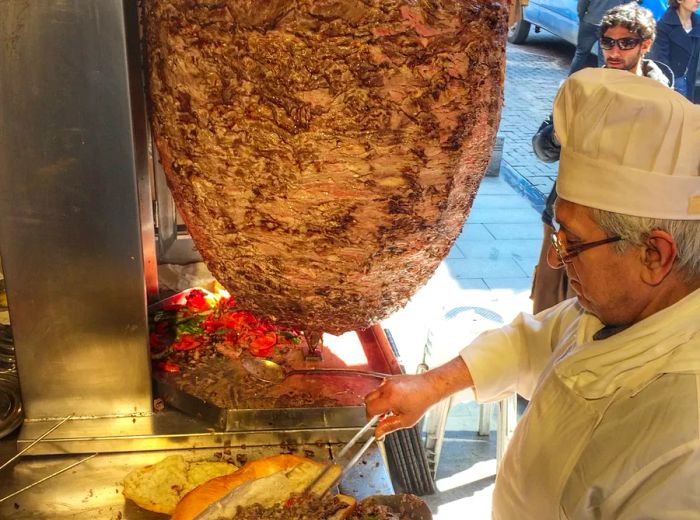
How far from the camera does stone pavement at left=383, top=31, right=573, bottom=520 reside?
354 centimetres

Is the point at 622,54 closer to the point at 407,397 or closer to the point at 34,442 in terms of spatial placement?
the point at 407,397

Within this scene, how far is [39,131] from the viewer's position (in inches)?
64.6

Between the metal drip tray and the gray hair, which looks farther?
the metal drip tray

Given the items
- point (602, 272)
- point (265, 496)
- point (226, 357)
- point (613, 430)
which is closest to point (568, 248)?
point (602, 272)

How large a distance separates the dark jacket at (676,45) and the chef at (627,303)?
11.1 ft

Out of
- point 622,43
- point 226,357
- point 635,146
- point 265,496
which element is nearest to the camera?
point 635,146

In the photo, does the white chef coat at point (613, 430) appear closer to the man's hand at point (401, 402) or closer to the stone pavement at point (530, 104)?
the man's hand at point (401, 402)

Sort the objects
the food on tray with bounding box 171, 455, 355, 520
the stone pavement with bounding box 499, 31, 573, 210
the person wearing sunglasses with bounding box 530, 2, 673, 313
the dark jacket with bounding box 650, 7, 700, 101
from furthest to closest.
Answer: the stone pavement with bounding box 499, 31, 573, 210, the dark jacket with bounding box 650, 7, 700, 101, the person wearing sunglasses with bounding box 530, 2, 673, 313, the food on tray with bounding box 171, 455, 355, 520

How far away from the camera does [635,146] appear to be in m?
1.33

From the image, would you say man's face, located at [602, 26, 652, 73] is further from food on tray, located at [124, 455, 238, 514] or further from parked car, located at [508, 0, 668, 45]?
parked car, located at [508, 0, 668, 45]

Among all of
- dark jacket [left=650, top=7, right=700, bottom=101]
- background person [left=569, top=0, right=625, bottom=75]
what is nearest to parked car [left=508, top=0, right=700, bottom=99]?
background person [left=569, top=0, right=625, bottom=75]

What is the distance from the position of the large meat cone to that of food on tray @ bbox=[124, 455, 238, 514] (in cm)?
62

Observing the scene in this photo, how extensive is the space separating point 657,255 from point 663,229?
0.05 m

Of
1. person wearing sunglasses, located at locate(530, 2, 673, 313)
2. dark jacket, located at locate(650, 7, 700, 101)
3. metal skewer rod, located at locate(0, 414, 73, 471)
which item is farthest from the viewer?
dark jacket, located at locate(650, 7, 700, 101)
